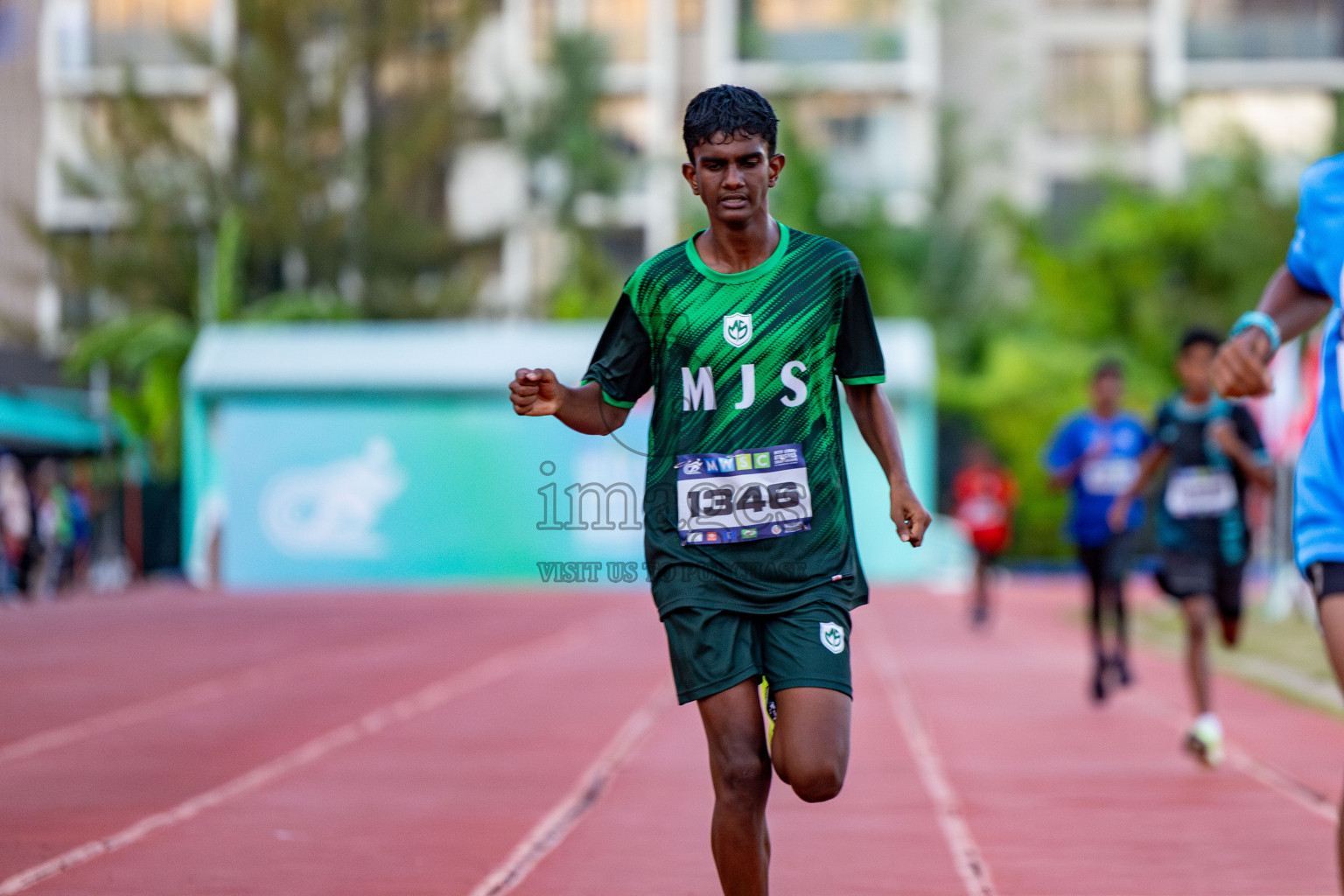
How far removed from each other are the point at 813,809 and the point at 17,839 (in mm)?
3012

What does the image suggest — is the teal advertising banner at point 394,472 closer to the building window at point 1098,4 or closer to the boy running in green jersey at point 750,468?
the building window at point 1098,4

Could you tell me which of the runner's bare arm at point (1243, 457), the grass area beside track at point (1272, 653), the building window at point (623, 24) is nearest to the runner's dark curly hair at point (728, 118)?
the runner's bare arm at point (1243, 457)

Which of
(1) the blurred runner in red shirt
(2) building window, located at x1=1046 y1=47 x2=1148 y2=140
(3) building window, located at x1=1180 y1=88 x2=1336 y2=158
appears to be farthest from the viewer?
(2) building window, located at x1=1046 y1=47 x2=1148 y2=140

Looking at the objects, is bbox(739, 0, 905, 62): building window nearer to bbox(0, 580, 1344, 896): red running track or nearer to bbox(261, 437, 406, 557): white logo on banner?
bbox(261, 437, 406, 557): white logo on banner

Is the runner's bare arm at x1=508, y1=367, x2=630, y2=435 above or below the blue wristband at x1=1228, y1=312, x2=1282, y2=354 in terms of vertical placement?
below

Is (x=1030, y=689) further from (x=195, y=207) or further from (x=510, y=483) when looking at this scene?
(x=195, y=207)

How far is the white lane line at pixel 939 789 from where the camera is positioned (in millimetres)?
6477

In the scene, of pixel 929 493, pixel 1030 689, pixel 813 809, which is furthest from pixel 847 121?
pixel 813 809

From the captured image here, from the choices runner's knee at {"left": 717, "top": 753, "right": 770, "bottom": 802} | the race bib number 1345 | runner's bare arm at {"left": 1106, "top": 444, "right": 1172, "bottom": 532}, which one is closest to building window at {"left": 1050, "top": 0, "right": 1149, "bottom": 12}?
runner's bare arm at {"left": 1106, "top": 444, "right": 1172, "bottom": 532}

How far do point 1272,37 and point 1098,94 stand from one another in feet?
15.1

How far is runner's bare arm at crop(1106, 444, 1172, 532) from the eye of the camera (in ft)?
32.4

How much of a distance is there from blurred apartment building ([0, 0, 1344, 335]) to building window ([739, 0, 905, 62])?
5cm

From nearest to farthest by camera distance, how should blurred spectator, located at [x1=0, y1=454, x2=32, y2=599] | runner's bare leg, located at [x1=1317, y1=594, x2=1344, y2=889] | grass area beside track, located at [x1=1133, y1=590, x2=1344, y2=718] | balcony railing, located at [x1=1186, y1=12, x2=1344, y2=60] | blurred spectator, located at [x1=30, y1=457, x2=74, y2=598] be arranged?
runner's bare leg, located at [x1=1317, y1=594, x2=1344, y2=889] → grass area beside track, located at [x1=1133, y1=590, x2=1344, y2=718] → blurred spectator, located at [x1=0, y1=454, x2=32, y2=599] → blurred spectator, located at [x1=30, y1=457, x2=74, y2=598] → balcony railing, located at [x1=1186, y1=12, x2=1344, y2=60]

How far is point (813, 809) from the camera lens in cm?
788
